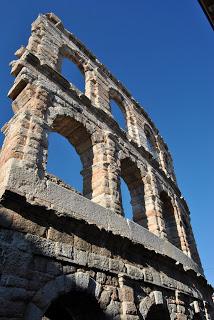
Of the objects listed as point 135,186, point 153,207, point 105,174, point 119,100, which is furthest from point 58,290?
point 119,100

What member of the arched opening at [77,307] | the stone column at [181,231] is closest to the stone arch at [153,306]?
the arched opening at [77,307]

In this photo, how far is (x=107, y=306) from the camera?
4.49 meters

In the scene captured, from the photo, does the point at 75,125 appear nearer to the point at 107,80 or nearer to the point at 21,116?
the point at 21,116

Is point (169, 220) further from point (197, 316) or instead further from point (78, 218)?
point (78, 218)

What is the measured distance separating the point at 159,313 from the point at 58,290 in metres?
2.88

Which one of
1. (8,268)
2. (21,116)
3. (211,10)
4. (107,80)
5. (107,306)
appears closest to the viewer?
(8,268)

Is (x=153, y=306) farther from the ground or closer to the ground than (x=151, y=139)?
closer to the ground

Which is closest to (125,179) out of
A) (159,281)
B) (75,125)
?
(75,125)

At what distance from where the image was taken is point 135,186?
8.52 metres

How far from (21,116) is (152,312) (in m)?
4.44

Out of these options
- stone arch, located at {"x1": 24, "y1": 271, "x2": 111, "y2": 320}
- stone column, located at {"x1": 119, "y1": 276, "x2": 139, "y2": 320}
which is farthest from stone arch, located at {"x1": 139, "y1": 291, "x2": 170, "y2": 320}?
stone arch, located at {"x1": 24, "y1": 271, "x2": 111, "y2": 320}

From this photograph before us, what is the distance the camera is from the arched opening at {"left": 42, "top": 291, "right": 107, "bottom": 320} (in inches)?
175

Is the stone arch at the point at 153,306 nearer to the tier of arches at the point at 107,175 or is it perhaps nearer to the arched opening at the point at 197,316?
the arched opening at the point at 197,316

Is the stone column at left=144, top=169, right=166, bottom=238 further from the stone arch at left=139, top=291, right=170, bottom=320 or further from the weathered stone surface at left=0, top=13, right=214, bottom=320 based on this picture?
the stone arch at left=139, top=291, right=170, bottom=320
